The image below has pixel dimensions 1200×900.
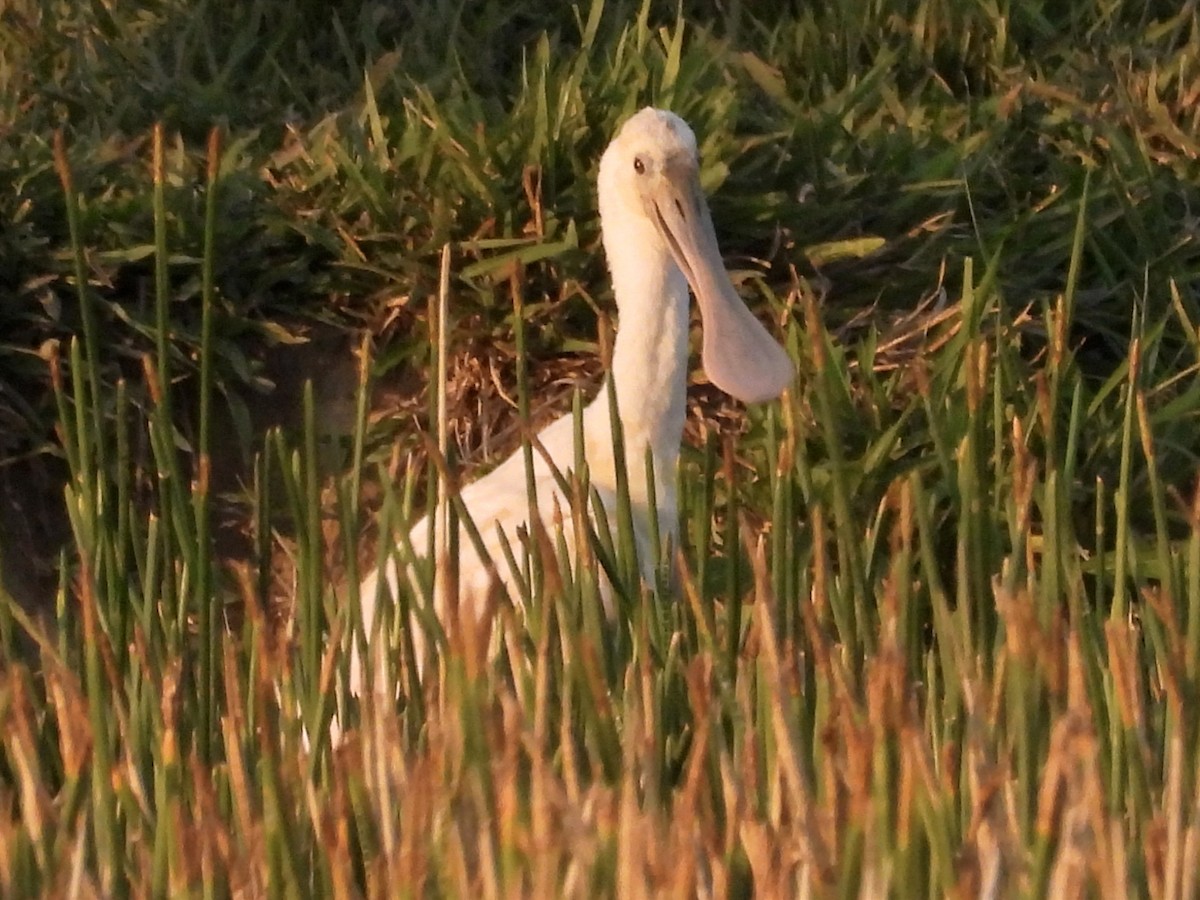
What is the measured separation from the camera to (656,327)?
235 cm

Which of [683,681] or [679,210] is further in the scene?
[679,210]

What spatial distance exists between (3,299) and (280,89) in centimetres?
70

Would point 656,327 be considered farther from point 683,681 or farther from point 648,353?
point 683,681

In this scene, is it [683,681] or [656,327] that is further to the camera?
[656,327]

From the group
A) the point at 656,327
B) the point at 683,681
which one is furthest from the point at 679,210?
the point at 683,681

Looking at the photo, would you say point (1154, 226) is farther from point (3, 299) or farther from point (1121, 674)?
point (1121, 674)

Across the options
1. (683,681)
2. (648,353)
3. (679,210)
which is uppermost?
(679,210)

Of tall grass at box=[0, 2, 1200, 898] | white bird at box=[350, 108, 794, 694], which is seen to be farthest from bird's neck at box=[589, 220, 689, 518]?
tall grass at box=[0, 2, 1200, 898]

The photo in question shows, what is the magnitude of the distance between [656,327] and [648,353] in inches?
1.4

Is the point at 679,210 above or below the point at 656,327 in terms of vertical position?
above

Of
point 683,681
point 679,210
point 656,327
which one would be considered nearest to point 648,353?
point 656,327

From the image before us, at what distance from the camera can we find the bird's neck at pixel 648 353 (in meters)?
2.26

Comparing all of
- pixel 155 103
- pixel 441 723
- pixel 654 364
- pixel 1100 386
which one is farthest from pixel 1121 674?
pixel 155 103

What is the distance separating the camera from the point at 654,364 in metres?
2.32
